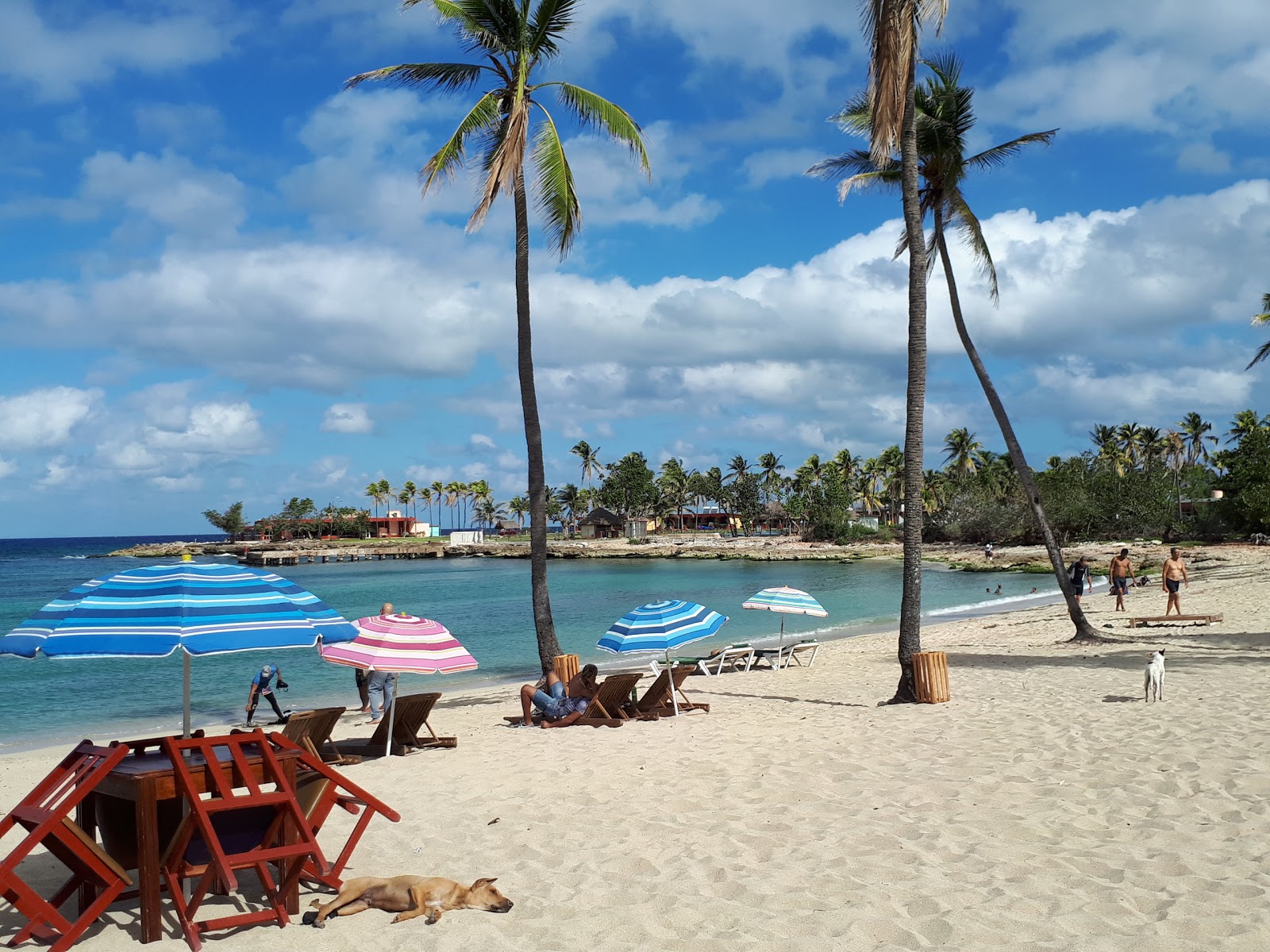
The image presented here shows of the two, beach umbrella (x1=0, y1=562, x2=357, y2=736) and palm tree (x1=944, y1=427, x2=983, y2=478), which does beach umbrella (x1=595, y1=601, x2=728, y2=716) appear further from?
palm tree (x1=944, y1=427, x2=983, y2=478)

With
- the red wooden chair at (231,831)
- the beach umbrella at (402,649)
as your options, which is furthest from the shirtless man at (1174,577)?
the red wooden chair at (231,831)

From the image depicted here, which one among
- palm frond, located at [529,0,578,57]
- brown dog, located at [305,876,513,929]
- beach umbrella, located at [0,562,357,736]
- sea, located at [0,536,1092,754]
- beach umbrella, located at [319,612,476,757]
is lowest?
sea, located at [0,536,1092,754]

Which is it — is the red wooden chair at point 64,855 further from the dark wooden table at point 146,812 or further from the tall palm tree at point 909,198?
the tall palm tree at point 909,198

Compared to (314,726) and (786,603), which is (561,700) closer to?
(314,726)

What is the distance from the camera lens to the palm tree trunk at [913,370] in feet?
39.3

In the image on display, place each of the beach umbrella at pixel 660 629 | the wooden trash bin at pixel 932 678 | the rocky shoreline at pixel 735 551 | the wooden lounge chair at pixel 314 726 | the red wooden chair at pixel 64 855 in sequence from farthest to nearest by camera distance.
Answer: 1. the rocky shoreline at pixel 735 551
2. the beach umbrella at pixel 660 629
3. the wooden trash bin at pixel 932 678
4. the wooden lounge chair at pixel 314 726
5. the red wooden chair at pixel 64 855

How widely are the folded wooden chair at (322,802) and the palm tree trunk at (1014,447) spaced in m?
14.5

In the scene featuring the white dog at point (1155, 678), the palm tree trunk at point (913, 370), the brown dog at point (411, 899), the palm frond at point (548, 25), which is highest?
the palm frond at point (548, 25)

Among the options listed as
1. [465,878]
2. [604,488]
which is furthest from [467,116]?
[604,488]

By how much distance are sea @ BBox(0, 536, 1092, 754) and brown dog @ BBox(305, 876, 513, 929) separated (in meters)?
11.6

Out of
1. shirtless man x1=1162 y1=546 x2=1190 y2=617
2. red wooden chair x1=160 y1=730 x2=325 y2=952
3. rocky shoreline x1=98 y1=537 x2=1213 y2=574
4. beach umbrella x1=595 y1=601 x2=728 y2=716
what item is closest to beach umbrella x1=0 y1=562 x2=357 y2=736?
red wooden chair x1=160 y1=730 x2=325 y2=952

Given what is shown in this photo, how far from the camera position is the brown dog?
5027 mm

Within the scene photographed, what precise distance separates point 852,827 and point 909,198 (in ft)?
28.5

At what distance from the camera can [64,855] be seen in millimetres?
4945
